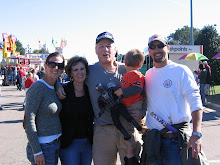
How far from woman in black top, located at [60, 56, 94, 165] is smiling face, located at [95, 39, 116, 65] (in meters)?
0.24

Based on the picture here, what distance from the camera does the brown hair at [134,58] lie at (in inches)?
109

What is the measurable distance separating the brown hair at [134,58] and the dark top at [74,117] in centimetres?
77

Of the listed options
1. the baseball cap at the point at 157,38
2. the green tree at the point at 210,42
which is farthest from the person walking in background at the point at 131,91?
the green tree at the point at 210,42

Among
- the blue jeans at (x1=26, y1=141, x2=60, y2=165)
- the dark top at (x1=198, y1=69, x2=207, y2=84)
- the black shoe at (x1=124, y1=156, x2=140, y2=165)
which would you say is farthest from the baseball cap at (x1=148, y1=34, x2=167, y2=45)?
the dark top at (x1=198, y1=69, x2=207, y2=84)

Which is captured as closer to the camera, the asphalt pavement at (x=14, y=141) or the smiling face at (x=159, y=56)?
the smiling face at (x=159, y=56)

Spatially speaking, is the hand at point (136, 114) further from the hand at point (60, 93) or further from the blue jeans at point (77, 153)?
the hand at point (60, 93)

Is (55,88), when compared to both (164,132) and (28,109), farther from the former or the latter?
(164,132)

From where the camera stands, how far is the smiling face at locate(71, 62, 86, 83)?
2.71 m

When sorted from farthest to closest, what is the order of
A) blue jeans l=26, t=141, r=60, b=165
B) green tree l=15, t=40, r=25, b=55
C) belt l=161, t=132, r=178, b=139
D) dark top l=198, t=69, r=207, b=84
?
green tree l=15, t=40, r=25, b=55, dark top l=198, t=69, r=207, b=84, blue jeans l=26, t=141, r=60, b=165, belt l=161, t=132, r=178, b=139

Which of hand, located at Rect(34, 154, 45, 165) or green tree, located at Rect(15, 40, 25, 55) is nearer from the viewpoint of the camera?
hand, located at Rect(34, 154, 45, 165)

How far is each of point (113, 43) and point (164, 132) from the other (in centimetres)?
140

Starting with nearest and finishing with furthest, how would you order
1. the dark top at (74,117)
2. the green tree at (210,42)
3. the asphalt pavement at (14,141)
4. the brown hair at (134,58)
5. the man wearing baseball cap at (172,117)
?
the man wearing baseball cap at (172,117), the dark top at (74,117), the brown hair at (134,58), the asphalt pavement at (14,141), the green tree at (210,42)

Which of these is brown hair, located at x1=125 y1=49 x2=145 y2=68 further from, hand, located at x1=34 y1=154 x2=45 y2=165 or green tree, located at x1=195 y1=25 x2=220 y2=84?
green tree, located at x1=195 y1=25 x2=220 y2=84

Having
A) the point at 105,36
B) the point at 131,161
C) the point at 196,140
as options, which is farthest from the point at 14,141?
the point at 196,140
